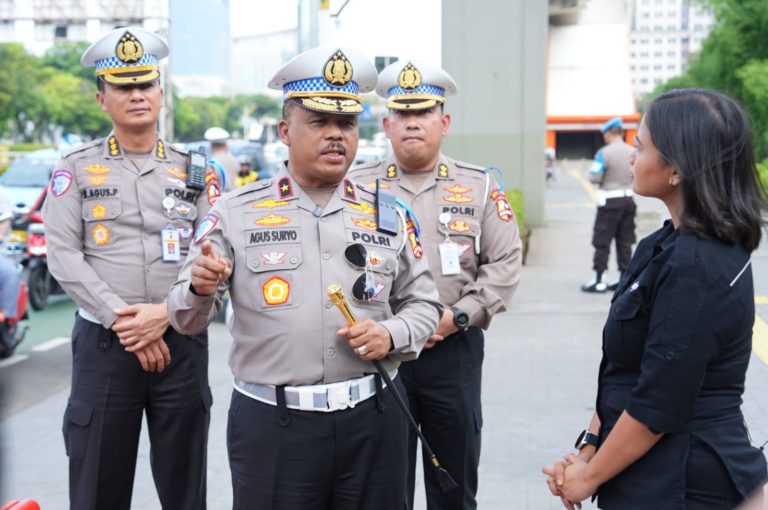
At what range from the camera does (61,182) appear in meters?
4.05

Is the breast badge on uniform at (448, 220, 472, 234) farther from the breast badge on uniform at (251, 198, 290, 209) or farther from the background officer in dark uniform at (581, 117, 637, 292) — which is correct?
the background officer in dark uniform at (581, 117, 637, 292)

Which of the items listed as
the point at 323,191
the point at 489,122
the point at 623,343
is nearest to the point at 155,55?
the point at 323,191

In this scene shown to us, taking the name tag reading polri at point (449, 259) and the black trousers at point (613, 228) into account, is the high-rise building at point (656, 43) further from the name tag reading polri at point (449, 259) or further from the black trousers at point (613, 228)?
the name tag reading polri at point (449, 259)

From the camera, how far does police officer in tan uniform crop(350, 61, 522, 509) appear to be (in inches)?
161

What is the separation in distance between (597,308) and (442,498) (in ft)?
22.2

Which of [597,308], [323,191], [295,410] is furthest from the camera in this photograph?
[597,308]

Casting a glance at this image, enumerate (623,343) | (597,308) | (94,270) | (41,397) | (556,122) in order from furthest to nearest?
(556,122) → (597,308) → (41,397) → (94,270) → (623,343)

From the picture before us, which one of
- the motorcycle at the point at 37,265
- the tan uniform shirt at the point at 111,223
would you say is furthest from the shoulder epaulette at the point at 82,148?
the motorcycle at the point at 37,265

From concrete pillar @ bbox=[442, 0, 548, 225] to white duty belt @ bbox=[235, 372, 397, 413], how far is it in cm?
1249

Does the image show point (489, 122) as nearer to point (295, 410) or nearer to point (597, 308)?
point (597, 308)

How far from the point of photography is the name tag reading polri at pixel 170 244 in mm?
4090

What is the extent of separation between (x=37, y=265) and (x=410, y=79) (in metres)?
7.97

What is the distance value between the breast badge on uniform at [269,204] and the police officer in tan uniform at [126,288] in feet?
3.23

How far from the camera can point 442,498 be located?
419 cm
